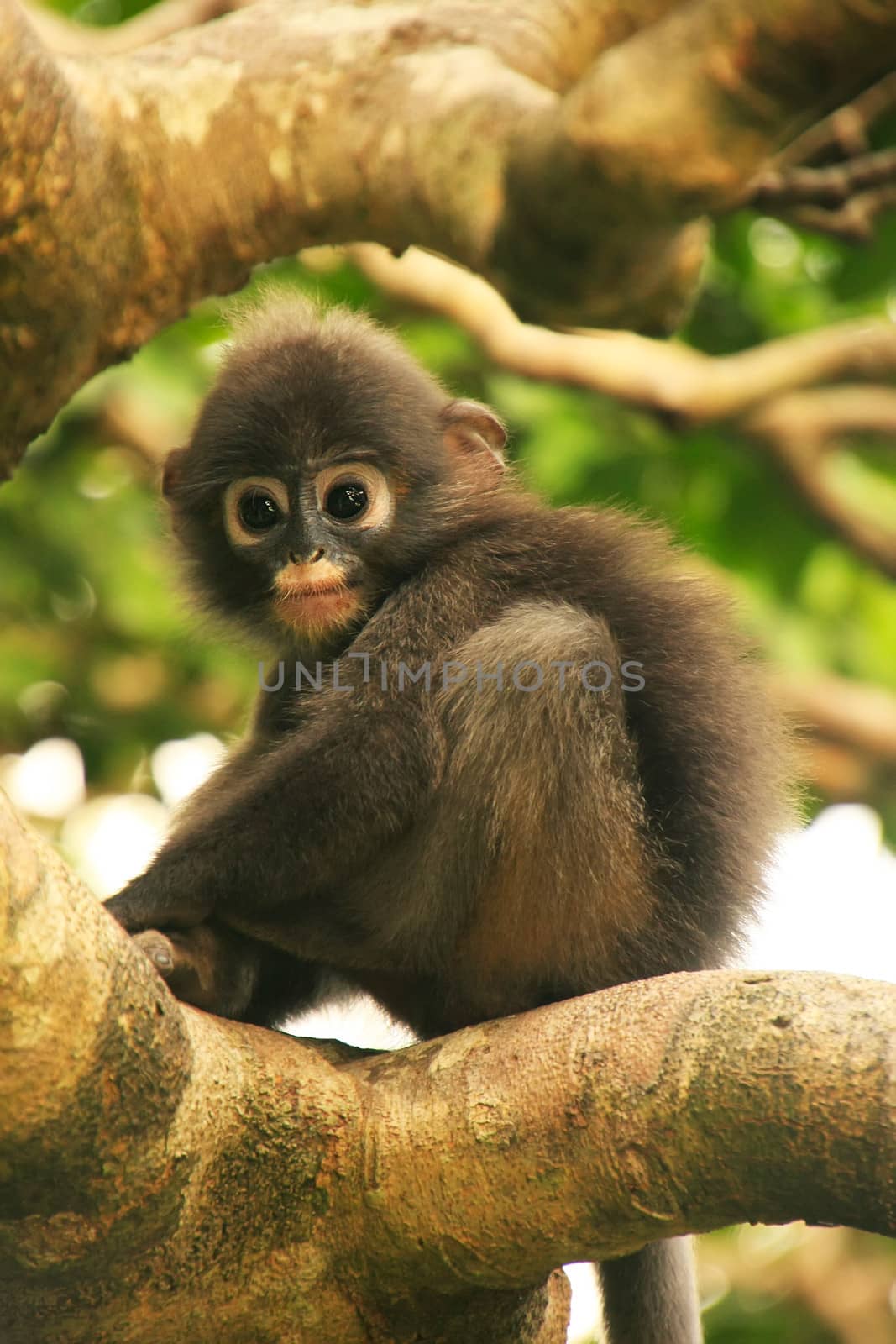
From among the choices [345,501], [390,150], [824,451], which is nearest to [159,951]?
[345,501]

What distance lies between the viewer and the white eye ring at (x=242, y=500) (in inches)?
157

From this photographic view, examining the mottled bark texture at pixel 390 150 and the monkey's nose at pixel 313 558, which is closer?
the mottled bark texture at pixel 390 150

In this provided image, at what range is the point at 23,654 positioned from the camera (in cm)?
675

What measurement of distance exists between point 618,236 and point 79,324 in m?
1.24

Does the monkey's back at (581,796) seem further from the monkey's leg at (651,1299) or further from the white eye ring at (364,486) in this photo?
the monkey's leg at (651,1299)

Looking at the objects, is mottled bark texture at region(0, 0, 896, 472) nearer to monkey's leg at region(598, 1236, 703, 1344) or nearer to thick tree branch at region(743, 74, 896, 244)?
thick tree branch at region(743, 74, 896, 244)

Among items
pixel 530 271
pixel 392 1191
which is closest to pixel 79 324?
pixel 530 271

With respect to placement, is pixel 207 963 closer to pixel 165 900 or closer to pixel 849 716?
pixel 165 900

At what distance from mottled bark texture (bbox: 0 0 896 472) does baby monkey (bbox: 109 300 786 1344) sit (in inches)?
16.9

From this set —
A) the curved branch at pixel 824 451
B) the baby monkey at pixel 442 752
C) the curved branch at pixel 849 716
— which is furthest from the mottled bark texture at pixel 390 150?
the curved branch at pixel 849 716

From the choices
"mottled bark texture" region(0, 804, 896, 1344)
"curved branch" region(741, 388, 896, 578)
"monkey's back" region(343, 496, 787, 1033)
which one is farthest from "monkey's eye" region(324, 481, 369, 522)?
"curved branch" region(741, 388, 896, 578)

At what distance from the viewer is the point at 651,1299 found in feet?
10.6

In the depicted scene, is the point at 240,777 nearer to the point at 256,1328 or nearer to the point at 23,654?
the point at 256,1328

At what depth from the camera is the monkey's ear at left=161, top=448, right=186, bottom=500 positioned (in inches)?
169
